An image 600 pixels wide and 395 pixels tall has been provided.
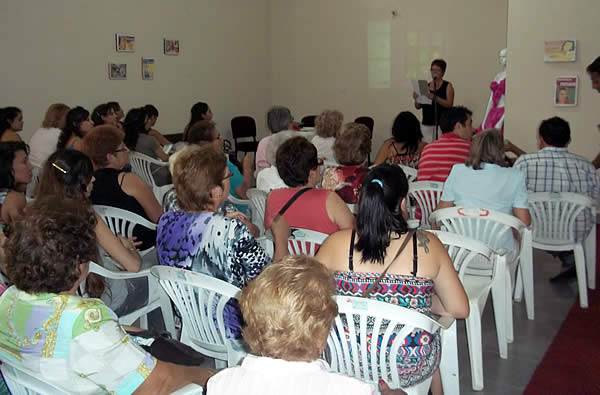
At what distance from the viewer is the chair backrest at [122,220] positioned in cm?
323

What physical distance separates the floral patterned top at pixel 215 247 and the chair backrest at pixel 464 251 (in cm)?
89

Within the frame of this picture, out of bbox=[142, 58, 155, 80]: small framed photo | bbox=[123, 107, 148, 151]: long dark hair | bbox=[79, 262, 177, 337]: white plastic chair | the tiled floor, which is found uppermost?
bbox=[142, 58, 155, 80]: small framed photo

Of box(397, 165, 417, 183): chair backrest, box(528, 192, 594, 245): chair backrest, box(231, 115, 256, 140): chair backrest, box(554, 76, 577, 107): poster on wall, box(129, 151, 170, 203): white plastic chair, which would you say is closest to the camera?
Answer: box(528, 192, 594, 245): chair backrest

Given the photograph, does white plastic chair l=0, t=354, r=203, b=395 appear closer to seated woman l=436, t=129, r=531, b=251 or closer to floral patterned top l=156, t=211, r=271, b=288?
floral patterned top l=156, t=211, r=271, b=288

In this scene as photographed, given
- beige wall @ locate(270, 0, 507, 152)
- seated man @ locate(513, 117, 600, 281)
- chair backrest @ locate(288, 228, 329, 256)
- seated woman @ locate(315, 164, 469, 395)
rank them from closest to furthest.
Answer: seated woman @ locate(315, 164, 469, 395)
chair backrest @ locate(288, 228, 329, 256)
seated man @ locate(513, 117, 600, 281)
beige wall @ locate(270, 0, 507, 152)

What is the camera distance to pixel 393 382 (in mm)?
2016

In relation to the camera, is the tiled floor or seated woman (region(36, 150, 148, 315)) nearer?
seated woman (region(36, 150, 148, 315))

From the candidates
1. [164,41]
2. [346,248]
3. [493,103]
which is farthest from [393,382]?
[164,41]

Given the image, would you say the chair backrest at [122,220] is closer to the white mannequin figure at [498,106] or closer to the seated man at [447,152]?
the seated man at [447,152]

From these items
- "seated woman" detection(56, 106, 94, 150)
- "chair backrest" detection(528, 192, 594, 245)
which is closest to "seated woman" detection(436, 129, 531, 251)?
"chair backrest" detection(528, 192, 594, 245)

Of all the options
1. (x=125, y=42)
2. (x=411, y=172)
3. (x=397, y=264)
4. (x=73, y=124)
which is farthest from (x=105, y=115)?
(x=397, y=264)

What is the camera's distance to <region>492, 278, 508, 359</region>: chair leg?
116 inches

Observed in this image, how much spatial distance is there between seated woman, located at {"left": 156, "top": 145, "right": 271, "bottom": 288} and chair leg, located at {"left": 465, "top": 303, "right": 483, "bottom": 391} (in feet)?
3.27

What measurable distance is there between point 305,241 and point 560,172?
6.64 ft
